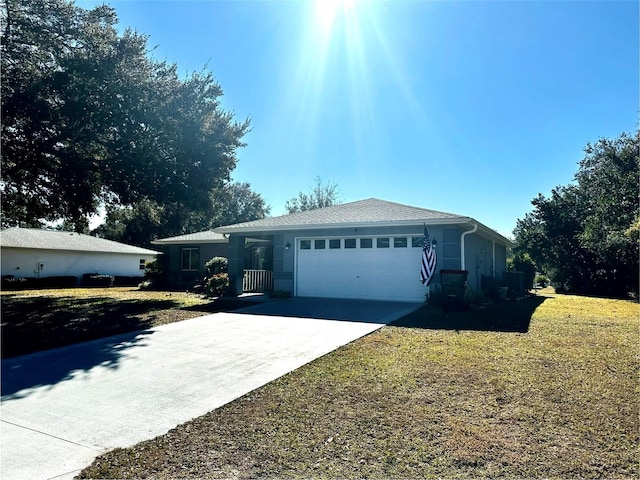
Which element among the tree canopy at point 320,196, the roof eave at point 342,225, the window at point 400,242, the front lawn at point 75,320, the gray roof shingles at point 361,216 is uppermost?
the tree canopy at point 320,196

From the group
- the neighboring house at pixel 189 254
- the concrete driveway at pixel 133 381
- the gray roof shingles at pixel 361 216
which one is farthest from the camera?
the neighboring house at pixel 189 254

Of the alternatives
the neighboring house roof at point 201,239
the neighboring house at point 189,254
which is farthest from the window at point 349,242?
the neighboring house at point 189,254

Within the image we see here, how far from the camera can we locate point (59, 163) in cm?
1199

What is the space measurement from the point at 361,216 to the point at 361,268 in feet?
6.49

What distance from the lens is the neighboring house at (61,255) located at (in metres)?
24.2

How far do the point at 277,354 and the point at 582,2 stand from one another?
982 cm

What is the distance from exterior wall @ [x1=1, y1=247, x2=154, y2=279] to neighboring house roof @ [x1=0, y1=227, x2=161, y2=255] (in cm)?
51

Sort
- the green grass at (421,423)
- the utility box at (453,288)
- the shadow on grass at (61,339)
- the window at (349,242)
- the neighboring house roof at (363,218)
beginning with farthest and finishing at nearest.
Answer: the window at (349,242) → the neighboring house roof at (363,218) → the utility box at (453,288) → the shadow on grass at (61,339) → the green grass at (421,423)

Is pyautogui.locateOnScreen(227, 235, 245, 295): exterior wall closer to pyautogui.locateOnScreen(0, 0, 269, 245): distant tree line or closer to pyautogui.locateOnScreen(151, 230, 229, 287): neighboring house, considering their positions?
pyautogui.locateOnScreen(0, 0, 269, 245): distant tree line

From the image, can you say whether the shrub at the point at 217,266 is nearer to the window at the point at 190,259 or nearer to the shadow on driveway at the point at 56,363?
the window at the point at 190,259

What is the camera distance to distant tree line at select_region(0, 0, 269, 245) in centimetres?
1063

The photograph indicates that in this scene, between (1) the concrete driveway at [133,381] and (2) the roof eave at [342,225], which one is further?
(2) the roof eave at [342,225]

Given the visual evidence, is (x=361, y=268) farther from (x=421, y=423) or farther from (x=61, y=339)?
(x=421, y=423)

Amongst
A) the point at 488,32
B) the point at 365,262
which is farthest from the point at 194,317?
the point at 488,32
